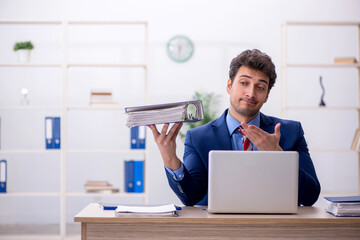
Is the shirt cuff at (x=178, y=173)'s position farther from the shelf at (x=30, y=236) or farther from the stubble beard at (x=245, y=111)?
the shelf at (x=30, y=236)

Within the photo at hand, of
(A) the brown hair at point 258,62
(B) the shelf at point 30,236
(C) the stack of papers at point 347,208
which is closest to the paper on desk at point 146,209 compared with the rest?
(C) the stack of papers at point 347,208

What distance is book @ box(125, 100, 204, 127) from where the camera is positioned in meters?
1.56

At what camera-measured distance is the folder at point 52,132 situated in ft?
14.1

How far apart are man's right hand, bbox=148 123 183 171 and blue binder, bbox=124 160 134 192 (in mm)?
2507

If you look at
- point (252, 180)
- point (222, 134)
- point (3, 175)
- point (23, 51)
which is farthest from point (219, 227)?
point (23, 51)

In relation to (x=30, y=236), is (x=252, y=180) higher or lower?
higher

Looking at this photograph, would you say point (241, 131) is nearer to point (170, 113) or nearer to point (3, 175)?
point (170, 113)

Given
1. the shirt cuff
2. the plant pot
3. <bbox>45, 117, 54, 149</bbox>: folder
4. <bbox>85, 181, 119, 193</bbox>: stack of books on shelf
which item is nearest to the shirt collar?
the shirt cuff

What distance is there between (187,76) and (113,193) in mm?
1599

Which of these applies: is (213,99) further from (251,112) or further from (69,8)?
(251,112)

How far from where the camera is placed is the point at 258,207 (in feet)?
5.24

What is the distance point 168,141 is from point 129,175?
2649mm

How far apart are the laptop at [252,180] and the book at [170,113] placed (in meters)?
0.15

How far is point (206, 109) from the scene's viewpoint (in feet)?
16.3
